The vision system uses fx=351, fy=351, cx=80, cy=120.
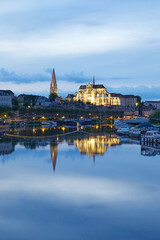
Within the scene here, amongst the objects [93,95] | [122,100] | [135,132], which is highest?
[93,95]

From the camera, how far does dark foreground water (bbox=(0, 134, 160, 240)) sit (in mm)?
15234

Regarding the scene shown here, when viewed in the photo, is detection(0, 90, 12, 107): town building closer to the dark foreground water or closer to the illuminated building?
the illuminated building

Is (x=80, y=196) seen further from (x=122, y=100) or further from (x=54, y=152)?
(x=122, y=100)

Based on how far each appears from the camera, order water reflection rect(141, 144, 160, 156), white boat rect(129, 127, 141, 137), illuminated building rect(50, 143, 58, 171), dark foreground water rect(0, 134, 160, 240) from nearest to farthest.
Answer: dark foreground water rect(0, 134, 160, 240) < illuminated building rect(50, 143, 58, 171) < water reflection rect(141, 144, 160, 156) < white boat rect(129, 127, 141, 137)

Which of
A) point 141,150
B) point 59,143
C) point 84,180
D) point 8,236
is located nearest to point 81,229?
point 8,236

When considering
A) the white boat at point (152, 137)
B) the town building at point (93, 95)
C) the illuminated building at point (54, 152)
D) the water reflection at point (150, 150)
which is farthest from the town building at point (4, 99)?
the town building at point (93, 95)

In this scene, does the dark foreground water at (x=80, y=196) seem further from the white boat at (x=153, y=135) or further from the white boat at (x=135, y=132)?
the white boat at (x=135, y=132)

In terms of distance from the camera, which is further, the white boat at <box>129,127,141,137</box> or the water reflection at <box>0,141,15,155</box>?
the white boat at <box>129,127,141,137</box>

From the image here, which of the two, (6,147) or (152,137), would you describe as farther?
(152,137)

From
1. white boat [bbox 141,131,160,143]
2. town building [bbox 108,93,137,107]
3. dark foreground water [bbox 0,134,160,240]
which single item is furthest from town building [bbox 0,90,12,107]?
town building [bbox 108,93,137,107]

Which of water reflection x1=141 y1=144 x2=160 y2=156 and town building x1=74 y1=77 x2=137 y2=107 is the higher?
town building x1=74 y1=77 x2=137 y2=107

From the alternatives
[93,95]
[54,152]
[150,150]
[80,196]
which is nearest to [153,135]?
[150,150]

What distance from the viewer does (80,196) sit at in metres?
19.9

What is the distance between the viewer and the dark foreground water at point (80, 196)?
15234mm
